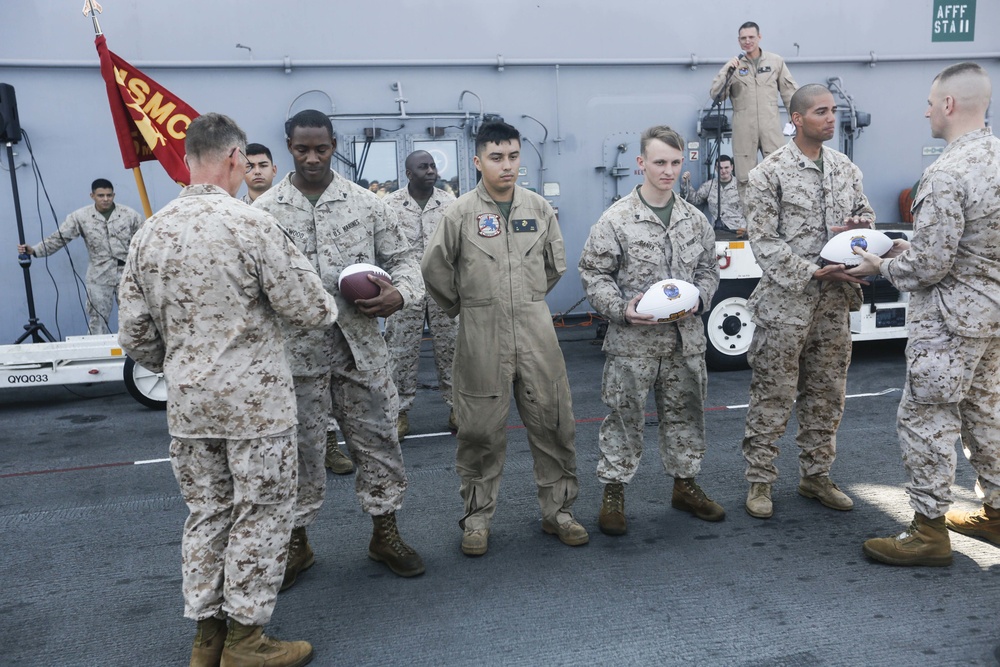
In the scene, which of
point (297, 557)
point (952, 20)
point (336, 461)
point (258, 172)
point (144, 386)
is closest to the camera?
point (297, 557)

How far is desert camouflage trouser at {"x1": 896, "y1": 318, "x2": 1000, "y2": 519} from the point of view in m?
3.40

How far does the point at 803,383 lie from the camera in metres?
4.15

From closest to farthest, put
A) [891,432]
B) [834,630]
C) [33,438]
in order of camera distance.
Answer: [834,630]
[891,432]
[33,438]

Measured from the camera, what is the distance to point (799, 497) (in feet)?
14.1

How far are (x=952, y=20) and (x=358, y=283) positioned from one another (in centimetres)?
→ 1091

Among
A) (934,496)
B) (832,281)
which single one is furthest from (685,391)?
(934,496)

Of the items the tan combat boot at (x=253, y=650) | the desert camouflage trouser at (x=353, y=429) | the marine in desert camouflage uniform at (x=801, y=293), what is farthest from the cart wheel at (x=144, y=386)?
the marine in desert camouflage uniform at (x=801, y=293)

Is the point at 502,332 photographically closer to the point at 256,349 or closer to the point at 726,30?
the point at 256,349

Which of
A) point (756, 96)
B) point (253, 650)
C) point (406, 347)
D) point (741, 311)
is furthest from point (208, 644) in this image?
point (756, 96)

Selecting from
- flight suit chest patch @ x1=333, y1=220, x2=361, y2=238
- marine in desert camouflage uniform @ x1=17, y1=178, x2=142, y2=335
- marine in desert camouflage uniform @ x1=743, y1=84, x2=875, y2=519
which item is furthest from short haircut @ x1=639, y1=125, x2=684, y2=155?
marine in desert camouflage uniform @ x1=17, y1=178, x2=142, y2=335

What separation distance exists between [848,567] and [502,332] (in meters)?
1.87

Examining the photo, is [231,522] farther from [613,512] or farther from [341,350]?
[613,512]

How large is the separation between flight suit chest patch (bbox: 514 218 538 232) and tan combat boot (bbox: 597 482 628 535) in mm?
1368

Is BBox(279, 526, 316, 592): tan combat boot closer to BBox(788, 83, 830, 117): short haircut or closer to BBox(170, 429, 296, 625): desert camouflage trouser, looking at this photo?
BBox(170, 429, 296, 625): desert camouflage trouser
